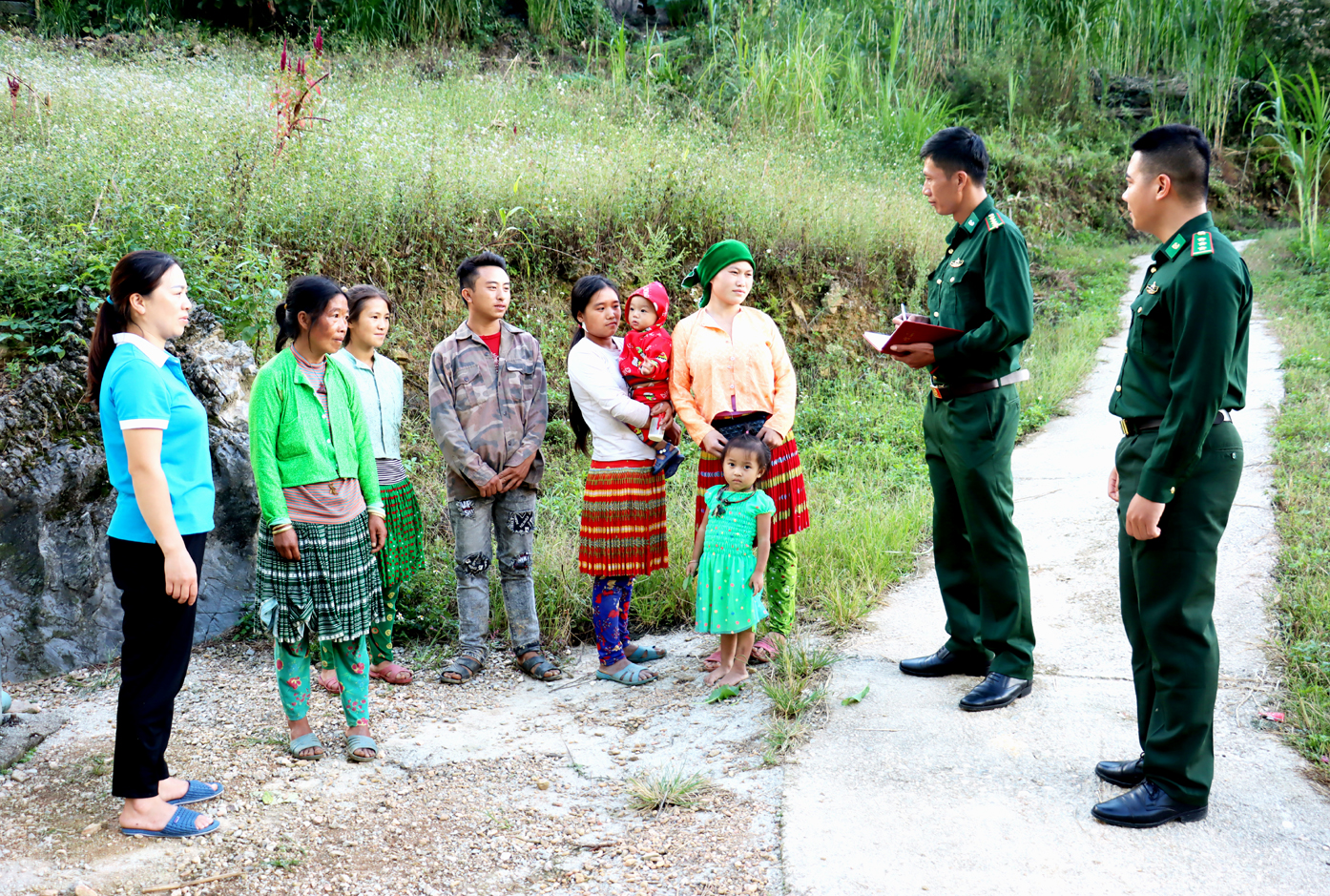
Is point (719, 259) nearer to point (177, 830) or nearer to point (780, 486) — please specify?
point (780, 486)

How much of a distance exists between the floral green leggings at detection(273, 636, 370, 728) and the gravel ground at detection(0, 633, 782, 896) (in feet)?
0.60

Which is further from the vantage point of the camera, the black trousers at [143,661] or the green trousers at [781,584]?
the green trousers at [781,584]

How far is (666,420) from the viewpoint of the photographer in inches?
164

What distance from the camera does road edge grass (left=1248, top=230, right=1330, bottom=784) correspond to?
333cm

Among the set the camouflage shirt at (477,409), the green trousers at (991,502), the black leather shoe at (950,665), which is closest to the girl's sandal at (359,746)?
the camouflage shirt at (477,409)

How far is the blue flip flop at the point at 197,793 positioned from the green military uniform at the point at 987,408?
9.19 ft

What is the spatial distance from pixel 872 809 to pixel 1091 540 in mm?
2992

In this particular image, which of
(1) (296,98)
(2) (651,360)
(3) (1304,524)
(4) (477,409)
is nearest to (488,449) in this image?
(4) (477,409)

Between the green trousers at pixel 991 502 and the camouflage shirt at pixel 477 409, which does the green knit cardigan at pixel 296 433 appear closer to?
the camouflage shirt at pixel 477 409

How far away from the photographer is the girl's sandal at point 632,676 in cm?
414

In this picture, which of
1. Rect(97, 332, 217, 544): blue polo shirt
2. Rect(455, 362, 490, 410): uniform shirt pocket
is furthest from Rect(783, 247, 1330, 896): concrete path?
Rect(97, 332, 217, 544): blue polo shirt

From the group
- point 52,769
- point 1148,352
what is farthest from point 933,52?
point 52,769

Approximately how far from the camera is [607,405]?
408cm

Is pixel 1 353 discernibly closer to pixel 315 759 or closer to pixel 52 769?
pixel 52 769
